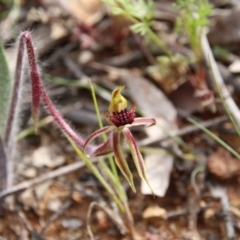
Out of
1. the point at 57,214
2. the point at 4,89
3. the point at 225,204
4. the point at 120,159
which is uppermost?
the point at 4,89

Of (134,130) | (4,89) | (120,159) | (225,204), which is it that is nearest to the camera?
(120,159)

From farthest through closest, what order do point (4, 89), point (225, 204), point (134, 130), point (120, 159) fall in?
point (134, 130), point (225, 204), point (4, 89), point (120, 159)

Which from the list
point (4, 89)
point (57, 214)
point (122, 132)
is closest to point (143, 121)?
point (122, 132)

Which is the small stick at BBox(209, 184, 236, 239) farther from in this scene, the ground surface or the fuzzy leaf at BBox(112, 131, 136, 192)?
the fuzzy leaf at BBox(112, 131, 136, 192)

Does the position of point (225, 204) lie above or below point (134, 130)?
below

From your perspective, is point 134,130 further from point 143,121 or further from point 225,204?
point 143,121

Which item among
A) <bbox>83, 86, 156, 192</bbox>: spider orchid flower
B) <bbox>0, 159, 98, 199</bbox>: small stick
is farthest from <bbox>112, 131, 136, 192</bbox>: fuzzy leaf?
<bbox>0, 159, 98, 199</bbox>: small stick

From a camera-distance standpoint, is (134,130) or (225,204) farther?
(134,130)

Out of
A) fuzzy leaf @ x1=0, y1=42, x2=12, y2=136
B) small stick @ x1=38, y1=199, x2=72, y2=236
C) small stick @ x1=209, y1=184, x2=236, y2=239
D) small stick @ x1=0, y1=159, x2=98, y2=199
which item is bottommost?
small stick @ x1=209, y1=184, x2=236, y2=239
